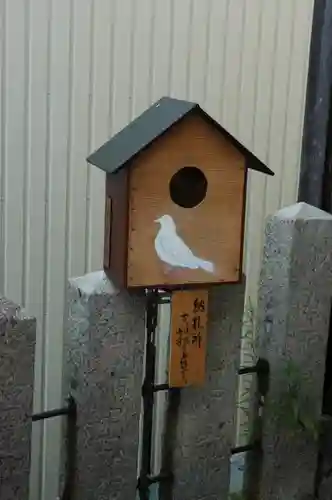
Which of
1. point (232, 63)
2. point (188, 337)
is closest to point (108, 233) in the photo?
point (188, 337)

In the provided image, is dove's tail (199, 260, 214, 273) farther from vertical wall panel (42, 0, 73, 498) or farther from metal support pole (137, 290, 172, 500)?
vertical wall panel (42, 0, 73, 498)

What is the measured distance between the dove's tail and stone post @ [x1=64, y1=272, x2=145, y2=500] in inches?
5.4

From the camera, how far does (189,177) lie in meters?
1.49

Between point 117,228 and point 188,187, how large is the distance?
0.53ft

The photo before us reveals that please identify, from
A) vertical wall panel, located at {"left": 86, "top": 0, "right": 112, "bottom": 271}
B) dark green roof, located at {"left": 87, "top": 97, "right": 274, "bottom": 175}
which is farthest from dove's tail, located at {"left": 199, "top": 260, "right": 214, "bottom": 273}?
vertical wall panel, located at {"left": 86, "top": 0, "right": 112, "bottom": 271}

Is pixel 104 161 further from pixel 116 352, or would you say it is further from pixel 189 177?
pixel 116 352

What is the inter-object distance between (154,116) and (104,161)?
0.43 feet

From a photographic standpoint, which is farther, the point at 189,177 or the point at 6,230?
the point at 6,230

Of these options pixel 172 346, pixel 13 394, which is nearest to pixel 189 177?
pixel 172 346

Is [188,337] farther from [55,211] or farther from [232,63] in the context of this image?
[232,63]

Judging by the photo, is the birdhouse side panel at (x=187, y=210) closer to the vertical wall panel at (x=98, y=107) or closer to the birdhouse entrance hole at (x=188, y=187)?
the birdhouse entrance hole at (x=188, y=187)

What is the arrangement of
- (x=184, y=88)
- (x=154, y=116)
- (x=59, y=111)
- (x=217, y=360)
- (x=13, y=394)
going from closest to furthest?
(x=13, y=394), (x=154, y=116), (x=217, y=360), (x=59, y=111), (x=184, y=88)

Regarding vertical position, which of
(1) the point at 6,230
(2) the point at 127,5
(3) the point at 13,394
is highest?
(2) the point at 127,5

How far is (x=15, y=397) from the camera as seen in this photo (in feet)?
4.49
